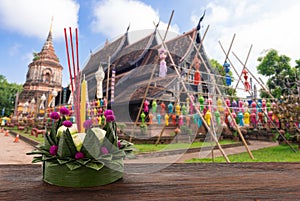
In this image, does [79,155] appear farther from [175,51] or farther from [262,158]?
[262,158]

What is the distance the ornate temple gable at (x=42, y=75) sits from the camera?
2045 cm

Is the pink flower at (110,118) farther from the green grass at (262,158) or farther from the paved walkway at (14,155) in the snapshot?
the paved walkway at (14,155)

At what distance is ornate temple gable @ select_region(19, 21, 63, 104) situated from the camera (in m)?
20.5

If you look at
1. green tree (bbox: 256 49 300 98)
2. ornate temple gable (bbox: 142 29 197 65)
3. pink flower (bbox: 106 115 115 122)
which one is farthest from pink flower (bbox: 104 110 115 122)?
green tree (bbox: 256 49 300 98)

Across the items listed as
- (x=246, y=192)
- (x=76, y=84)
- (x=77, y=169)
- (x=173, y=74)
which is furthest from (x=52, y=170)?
(x=173, y=74)

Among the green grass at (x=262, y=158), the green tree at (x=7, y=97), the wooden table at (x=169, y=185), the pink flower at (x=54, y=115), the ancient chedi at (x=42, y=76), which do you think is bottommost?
the green grass at (x=262, y=158)

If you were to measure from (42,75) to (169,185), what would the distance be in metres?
24.1

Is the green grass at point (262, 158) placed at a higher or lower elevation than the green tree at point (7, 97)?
lower

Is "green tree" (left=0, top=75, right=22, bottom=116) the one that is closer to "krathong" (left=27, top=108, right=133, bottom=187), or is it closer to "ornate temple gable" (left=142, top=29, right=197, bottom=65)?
"ornate temple gable" (left=142, top=29, right=197, bottom=65)

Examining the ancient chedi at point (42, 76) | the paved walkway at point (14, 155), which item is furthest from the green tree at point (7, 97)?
the paved walkway at point (14, 155)

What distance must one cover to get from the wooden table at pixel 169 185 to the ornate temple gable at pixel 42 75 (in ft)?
70.7

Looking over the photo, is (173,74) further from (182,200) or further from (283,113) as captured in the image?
(283,113)

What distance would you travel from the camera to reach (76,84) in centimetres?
68

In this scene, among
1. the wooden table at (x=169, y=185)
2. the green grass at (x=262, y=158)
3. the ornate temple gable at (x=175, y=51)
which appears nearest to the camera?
the wooden table at (x=169, y=185)
